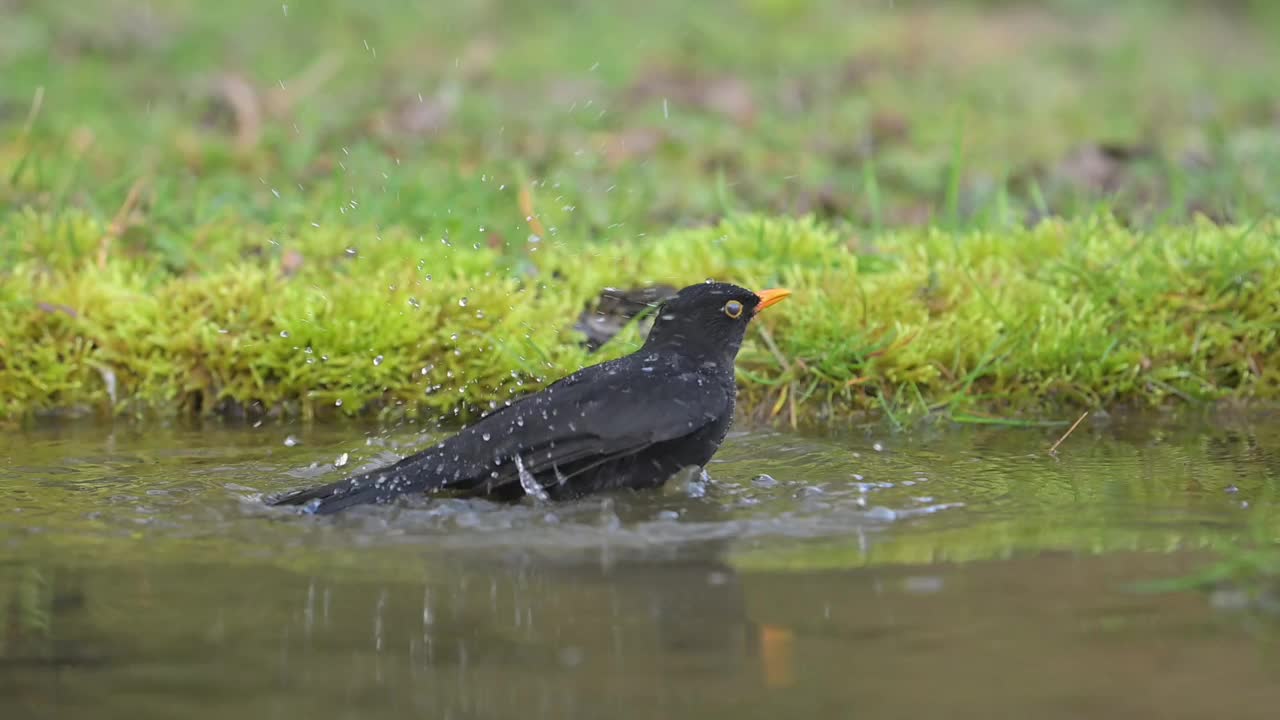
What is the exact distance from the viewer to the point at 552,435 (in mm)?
4438

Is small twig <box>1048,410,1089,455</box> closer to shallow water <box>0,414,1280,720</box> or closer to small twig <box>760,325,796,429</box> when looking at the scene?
shallow water <box>0,414,1280,720</box>

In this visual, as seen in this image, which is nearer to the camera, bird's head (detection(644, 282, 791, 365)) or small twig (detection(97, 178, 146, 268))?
bird's head (detection(644, 282, 791, 365))

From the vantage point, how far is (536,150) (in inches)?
336

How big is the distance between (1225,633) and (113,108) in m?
7.90

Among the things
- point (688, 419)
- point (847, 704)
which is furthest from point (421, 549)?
point (847, 704)

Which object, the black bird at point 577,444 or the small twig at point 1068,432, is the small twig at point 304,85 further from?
the small twig at point 1068,432

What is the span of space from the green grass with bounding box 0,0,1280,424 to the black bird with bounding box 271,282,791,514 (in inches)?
39.6

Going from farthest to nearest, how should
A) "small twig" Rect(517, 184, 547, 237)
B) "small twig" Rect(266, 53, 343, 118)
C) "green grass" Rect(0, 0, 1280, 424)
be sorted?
"small twig" Rect(266, 53, 343, 118), "small twig" Rect(517, 184, 547, 237), "green grass" Rect(0, 0, 1280, 424)

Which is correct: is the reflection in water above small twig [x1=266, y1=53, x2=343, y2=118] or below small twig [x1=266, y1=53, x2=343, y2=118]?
below

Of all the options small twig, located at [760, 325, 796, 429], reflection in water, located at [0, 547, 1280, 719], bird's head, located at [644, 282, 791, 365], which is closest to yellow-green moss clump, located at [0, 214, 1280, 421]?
small twig, located at [760, 325, 796, 429]

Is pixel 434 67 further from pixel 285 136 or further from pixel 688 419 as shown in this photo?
pixel 688 419

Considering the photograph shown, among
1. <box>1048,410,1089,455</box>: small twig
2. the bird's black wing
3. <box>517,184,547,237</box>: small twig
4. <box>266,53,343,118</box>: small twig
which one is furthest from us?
<box>266,53,343,118</box>: small twig

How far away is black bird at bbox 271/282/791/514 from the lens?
14.4 ft

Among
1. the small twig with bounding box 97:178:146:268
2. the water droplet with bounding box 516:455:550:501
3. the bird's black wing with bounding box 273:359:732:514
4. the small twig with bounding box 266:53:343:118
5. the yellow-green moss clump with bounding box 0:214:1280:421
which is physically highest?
the small twig with bounding box 266:53:343:118
